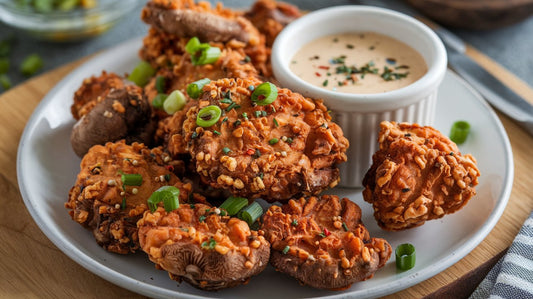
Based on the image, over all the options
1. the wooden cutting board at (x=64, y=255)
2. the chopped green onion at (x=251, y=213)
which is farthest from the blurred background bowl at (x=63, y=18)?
the chopped green onion at (x=251, y=213)

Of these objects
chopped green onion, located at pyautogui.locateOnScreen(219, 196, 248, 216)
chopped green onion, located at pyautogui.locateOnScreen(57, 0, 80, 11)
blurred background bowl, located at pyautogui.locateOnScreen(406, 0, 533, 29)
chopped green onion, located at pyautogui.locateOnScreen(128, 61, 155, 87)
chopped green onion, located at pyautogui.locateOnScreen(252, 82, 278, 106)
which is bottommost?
blurred background bowl, located at pyautogui.locateOnScreen(406, 0, 533, 29)

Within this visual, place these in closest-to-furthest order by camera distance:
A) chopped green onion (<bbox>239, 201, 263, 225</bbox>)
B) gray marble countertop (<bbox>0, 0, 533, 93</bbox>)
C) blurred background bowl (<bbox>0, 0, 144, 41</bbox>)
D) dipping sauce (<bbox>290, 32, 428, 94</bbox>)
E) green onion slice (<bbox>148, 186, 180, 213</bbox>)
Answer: green onion slice (<bbox>148, 186, 180, 213</bbox>) → chopped green onion (<bbox>239, 201, 263, 225</bbox>) → dipping sauce (<bbox>290, 32, 428, 94</bbox>) → blurred background bowl (<bbox>0, 0, 144, 41</bbox>) → gray marble countertop (<bbox>0, 0, 533, 93</bbox>)

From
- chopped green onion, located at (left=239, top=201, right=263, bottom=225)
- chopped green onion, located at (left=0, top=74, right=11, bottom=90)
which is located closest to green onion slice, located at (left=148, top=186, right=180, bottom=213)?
chopped green onion, located at (left=239, top=201, right=263, bottom=225)

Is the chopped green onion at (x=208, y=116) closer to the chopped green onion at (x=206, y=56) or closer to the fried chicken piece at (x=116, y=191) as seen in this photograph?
the fried chicken piece at (x=116, y=191)

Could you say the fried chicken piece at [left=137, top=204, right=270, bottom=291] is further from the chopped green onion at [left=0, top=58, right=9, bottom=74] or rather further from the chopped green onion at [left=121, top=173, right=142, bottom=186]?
the chopped green onion at [left=0, top=58, right=9, bottom=74]

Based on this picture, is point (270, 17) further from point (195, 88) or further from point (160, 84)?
point (195, 88)

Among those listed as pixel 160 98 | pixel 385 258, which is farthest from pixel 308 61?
pixel 385 258

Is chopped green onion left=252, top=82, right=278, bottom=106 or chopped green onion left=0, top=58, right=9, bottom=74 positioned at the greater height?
chopped green onion left=252, top=82, right=278, bottom=106
